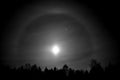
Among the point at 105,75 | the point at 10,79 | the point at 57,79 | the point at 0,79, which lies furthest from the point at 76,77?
the point at 0,79

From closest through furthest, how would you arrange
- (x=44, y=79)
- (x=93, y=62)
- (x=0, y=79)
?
(x=0, y=79) < (x=44, y=79) < (x=93, y=62)

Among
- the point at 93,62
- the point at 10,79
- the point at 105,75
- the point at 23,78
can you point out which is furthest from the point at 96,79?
the point at 10,79

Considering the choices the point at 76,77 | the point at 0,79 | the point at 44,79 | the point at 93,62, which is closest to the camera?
the point at 0,79

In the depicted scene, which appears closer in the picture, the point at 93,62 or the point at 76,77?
the point at 76,77

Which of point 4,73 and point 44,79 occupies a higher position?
point 4,73

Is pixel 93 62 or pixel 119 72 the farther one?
pixel 93 62

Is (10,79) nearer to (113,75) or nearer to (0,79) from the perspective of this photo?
(0,79)

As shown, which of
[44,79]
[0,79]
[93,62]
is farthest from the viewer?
[93,62]

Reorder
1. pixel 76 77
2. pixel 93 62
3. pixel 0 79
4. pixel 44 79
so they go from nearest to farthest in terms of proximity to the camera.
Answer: pixel 0 79, pixel 44 79, pixel 76 77, pixel 93 62

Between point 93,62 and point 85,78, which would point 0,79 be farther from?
point 93,62
